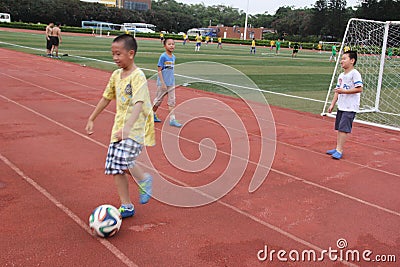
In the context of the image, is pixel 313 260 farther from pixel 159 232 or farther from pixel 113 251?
pixel 113 251

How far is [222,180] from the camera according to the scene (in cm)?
579

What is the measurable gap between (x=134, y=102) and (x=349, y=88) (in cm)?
434

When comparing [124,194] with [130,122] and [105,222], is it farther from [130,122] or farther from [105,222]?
[130,122]

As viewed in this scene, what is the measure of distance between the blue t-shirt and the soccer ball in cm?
483

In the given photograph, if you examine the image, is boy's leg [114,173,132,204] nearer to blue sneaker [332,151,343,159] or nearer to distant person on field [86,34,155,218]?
distant person on field [86,34,155,218]

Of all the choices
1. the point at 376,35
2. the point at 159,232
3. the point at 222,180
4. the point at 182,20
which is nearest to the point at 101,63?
the point at 376,35

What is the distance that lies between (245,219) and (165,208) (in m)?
0.88

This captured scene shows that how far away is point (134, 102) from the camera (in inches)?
155

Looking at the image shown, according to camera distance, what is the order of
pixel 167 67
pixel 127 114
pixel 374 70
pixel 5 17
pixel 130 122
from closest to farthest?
pixel 130 122 → pixel 127 114 → pixel 167 67 → pixel 374 70 → pixel 5 17

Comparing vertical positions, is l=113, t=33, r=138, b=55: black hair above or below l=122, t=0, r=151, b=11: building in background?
below

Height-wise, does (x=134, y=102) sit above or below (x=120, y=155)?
above

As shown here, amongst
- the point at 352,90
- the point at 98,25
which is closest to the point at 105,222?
the point at 352,90

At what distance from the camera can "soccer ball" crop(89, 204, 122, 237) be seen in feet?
12.7

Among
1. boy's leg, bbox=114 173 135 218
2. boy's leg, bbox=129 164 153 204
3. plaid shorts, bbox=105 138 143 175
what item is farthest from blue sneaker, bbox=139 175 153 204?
plaid shorts, bbox=105 138 143 175
